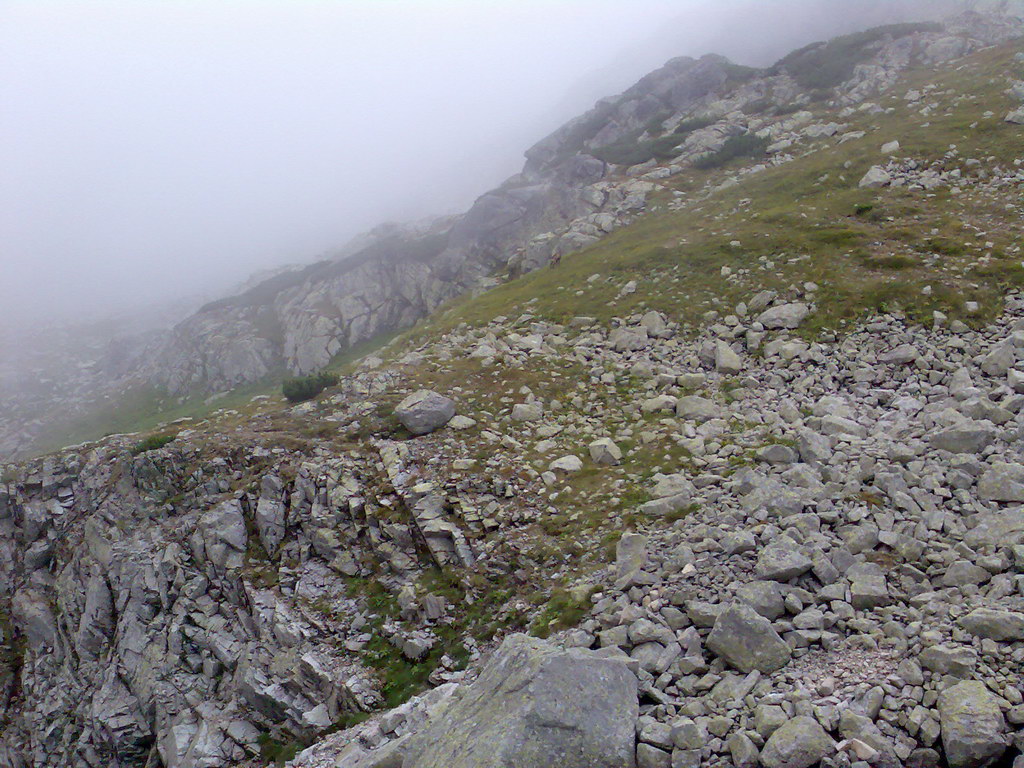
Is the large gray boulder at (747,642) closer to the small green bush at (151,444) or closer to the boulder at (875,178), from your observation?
the small green bush at (151,444)

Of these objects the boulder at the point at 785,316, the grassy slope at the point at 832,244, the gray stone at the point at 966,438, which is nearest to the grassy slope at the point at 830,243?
the grassy slope at the point at 832,244

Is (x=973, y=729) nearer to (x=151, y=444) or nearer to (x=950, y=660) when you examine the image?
(x=950, y=660)

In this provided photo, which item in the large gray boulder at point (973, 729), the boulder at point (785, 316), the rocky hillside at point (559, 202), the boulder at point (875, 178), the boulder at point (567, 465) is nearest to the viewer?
the large gray boulder at point (973, 729)

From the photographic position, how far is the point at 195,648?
1786 cm

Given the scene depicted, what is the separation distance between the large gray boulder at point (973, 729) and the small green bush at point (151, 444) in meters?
25.9

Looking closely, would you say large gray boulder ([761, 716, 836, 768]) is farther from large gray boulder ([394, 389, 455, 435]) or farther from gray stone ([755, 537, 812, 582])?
large gray boulder ([394, 389, 455, 435])

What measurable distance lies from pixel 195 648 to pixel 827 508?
19419 millimetres

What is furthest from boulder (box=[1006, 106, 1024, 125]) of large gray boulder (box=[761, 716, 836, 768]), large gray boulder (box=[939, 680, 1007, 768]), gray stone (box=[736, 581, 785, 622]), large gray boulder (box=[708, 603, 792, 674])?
large gray boulder (box=[761, 716, 836, 768])

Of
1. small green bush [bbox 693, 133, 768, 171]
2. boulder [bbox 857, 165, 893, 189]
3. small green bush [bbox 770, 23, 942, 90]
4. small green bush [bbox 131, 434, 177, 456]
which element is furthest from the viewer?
small green bush [bbox 770, 23, 942, 90]

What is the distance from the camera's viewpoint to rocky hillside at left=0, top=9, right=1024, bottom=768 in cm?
788

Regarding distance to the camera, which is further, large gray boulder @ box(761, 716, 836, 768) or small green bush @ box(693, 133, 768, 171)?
small green bush @ box(693, 133, 768, 171)

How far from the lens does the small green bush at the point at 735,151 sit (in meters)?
49.5

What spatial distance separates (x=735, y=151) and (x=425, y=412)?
148ft

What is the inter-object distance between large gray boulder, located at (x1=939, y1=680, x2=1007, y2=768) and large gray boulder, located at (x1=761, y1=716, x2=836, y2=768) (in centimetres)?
125
